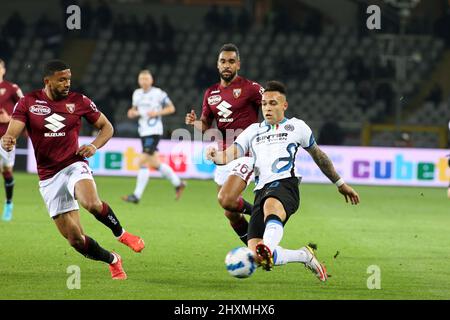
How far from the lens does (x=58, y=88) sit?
8977mm

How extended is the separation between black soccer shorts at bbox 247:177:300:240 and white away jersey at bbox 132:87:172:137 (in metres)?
9.52

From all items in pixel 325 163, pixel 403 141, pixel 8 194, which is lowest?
pixel 403 141

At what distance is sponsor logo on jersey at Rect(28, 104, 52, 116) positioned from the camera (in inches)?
354

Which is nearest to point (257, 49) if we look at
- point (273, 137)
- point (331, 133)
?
point (331, 133)

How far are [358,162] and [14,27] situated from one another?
1426cm

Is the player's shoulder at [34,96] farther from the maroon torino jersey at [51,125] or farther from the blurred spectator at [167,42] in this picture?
the blurred spectator at [167,42]

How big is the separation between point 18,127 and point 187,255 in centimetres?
279

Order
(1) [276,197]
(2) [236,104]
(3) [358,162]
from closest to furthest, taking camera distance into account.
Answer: (1) [276,197] → (2) [236,104] → (3) [358,162]

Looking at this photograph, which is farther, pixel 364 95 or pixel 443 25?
pixel 443 25

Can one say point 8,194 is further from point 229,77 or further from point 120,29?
point 120,29

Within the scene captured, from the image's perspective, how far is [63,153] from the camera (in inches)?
358

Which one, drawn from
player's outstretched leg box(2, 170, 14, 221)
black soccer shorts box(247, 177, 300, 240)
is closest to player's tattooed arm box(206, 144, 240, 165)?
black soccer shorts box(247, 177, 300, 240)

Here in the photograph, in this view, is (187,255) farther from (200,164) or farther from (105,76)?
(105,76)
